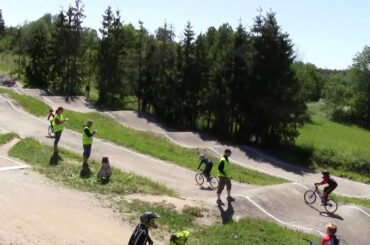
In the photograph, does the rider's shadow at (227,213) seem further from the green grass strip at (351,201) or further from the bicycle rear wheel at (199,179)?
the green grass strip at (351,201)

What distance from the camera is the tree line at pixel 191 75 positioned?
1560 inches

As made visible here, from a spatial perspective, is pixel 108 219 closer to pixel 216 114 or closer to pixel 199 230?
pixel 199 230

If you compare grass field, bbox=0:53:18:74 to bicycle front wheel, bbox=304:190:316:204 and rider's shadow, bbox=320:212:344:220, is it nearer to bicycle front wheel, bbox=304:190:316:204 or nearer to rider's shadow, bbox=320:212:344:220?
bicycle front wheel, bbox=304:190:316:204

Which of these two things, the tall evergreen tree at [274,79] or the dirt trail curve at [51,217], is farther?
the tall evergreen tree at [274,79]

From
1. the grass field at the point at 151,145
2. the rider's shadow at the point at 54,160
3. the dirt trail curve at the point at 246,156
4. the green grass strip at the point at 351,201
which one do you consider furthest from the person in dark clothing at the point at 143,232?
the dirt trail curve at the point at 246,156

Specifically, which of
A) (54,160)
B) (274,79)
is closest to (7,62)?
(274,79)

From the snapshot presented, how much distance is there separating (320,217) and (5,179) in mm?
13064

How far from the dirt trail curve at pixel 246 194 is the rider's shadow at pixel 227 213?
0.09m

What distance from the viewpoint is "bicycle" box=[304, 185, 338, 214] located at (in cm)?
2162

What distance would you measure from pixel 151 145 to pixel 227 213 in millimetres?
14594

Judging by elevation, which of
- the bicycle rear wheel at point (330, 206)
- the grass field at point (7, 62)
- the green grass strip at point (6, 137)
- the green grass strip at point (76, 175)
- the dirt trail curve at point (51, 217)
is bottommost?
the bicycle rear wheel at point (330, 206)

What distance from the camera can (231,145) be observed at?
38312mm

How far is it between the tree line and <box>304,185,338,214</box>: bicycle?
55.6 ft

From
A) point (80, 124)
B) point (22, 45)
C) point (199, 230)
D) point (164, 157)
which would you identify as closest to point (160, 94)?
point (80, 124)
